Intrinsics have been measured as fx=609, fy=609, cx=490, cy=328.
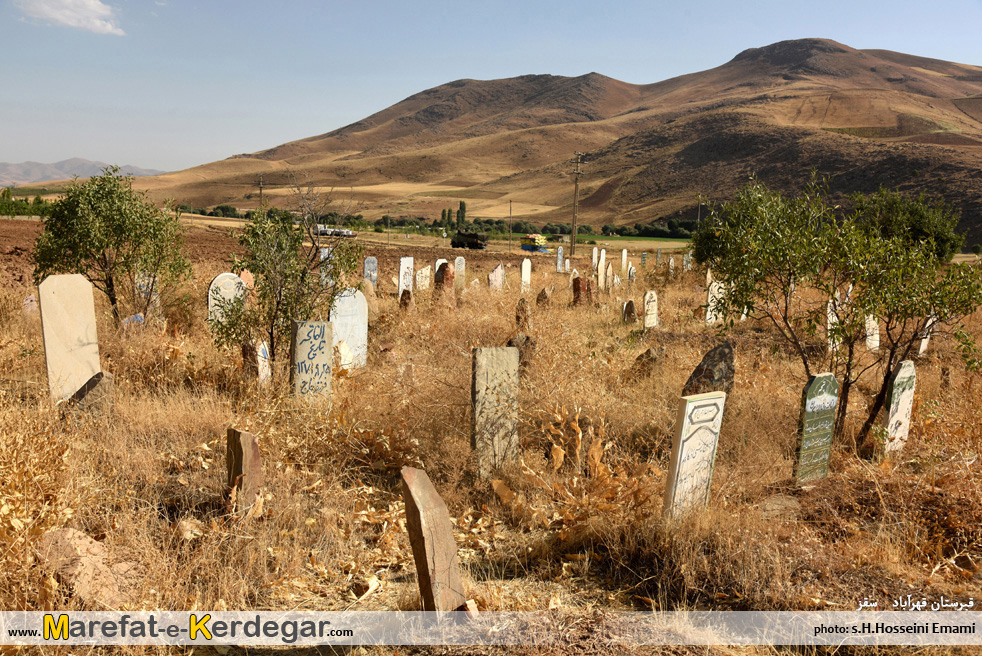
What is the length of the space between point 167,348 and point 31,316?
12.2ft

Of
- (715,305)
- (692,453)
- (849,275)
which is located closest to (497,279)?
(715,305)

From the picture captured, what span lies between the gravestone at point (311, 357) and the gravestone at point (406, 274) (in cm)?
806

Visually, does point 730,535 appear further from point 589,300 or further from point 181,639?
point 589,300

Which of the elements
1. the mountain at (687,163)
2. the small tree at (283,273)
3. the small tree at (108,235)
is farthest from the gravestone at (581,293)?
the mountain at (687,163)

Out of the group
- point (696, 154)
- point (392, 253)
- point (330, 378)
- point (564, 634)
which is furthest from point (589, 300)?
point (696, 154)

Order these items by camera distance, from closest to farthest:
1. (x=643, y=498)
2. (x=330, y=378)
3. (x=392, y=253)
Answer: (x=643, y=498), (x=330, y=378), (x=392, y=253)

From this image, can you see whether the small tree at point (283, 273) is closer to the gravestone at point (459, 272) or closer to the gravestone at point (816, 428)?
the gravestone at point (816, 428)

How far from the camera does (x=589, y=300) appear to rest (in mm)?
14906

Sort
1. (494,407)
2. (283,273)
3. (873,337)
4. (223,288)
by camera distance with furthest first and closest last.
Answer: (873,337), (223,288), (283,273), (494,407)

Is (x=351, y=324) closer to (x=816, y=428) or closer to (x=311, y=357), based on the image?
(x=311, y=357)

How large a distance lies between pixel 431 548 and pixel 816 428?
142 inches

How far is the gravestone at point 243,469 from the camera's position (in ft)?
13.5

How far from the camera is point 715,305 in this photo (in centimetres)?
725

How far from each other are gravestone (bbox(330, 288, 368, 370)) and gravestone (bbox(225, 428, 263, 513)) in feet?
12.6
